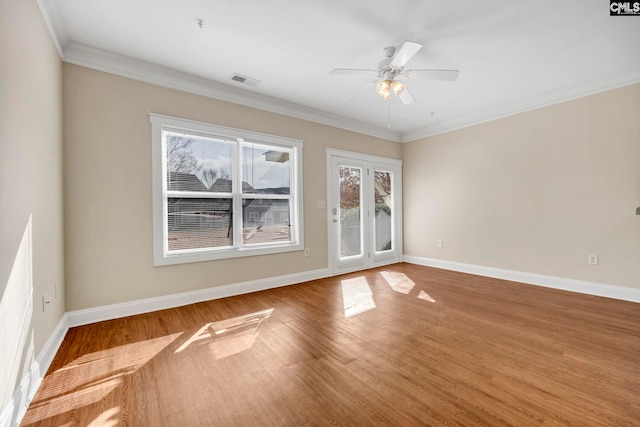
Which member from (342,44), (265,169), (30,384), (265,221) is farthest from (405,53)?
(30,384)

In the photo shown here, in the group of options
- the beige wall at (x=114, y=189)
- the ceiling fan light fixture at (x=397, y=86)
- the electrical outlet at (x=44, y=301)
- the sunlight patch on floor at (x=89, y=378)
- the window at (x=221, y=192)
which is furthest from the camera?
the window at (x=221, y=192)

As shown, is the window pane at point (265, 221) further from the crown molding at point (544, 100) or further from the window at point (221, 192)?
the crown molding at point (544, 100)

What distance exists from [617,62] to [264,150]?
4.40m

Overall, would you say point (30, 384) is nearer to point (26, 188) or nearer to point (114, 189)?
point (26, 188)

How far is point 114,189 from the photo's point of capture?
2.89m

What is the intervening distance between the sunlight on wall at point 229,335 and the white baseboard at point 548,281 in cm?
368

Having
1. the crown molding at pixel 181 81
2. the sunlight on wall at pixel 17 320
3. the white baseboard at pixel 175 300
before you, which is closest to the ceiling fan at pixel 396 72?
the crown molding at pixel 181 81

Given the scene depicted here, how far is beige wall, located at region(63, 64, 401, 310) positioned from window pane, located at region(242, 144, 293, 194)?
0.64m

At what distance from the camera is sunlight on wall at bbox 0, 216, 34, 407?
1.35 m

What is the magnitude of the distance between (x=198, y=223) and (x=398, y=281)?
3.10 meters

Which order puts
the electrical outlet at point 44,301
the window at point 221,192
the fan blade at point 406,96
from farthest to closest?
the window at point 221,192 → the fan blade at point 406,96 → the electrical outlet at point 44,301

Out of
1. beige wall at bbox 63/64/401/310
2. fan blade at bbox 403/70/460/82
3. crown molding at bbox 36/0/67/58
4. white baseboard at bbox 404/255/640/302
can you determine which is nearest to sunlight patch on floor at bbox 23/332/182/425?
beige wall at bbox 63/64/401/310

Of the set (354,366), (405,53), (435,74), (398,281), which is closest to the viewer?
(354,366)

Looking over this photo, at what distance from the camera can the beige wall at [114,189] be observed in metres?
2.70
